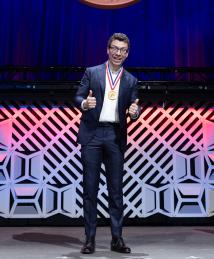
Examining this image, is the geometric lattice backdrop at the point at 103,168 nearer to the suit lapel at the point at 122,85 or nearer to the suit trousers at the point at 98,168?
the suit trousers at the point at 98,168

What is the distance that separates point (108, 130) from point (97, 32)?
7.81 ft

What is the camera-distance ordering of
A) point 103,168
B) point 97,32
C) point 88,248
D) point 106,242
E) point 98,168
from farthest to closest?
point 97,32
point 103,168
point 106,242
point 98,168
point 88,248

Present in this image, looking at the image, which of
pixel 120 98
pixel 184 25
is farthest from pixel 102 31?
pixel 120 98

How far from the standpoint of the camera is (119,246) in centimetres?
255

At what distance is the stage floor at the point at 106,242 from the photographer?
248 centimetres

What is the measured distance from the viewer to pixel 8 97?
422 centimetres

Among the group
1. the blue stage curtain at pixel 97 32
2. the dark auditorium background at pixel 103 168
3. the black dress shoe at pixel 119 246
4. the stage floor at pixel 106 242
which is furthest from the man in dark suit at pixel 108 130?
the blue stage curtain at pixel 97 32

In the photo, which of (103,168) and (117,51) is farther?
(103,168)

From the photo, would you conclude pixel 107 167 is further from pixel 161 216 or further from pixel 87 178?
pixel 161 216

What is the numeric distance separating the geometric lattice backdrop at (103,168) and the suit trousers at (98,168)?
160cm

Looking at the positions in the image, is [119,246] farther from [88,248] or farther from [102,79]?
[102,79]

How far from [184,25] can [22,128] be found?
2060 mm

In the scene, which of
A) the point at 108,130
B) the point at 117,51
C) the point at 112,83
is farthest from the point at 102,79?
the point at 108,130

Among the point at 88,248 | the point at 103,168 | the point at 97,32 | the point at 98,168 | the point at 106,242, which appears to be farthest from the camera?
the point at 97,32
